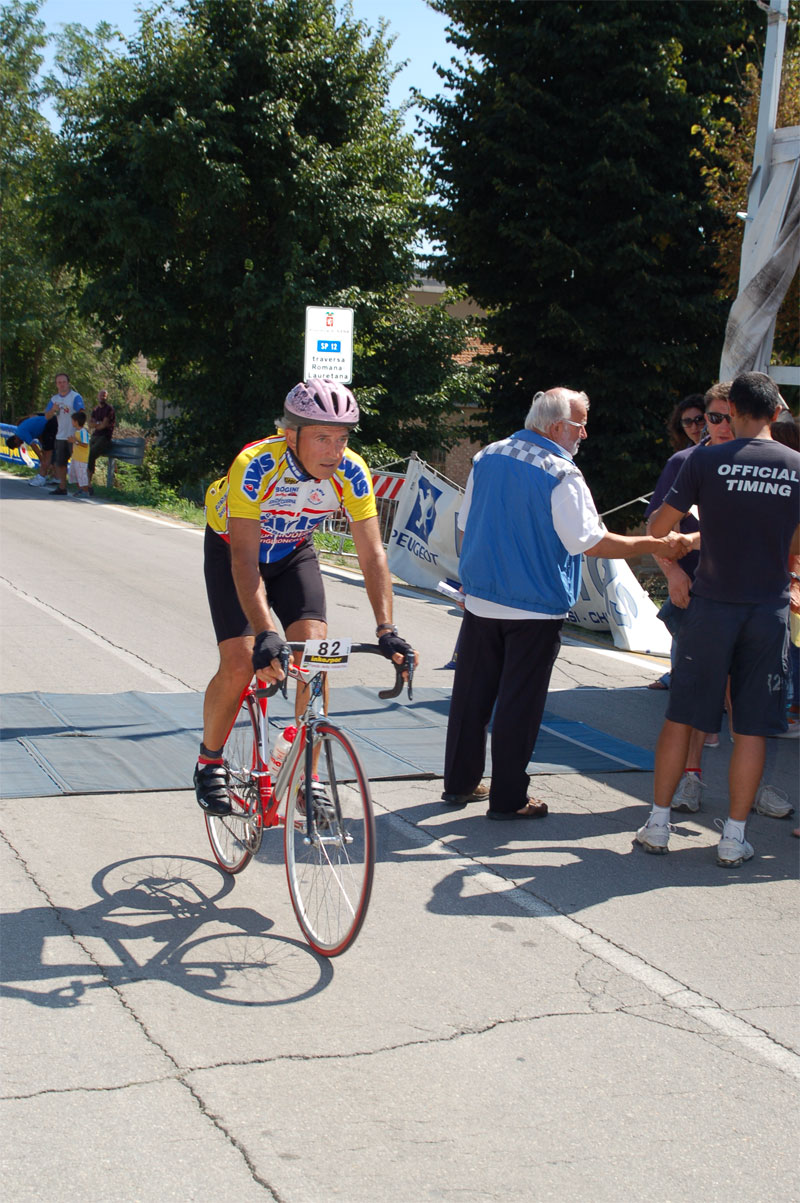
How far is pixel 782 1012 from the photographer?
4.02m

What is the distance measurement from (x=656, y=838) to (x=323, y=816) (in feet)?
6.35

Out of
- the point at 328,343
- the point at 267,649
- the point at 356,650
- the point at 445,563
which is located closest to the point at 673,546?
the point at 356,650

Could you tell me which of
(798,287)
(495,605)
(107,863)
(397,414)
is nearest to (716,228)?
(798,287)

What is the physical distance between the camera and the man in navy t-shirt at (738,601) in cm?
529

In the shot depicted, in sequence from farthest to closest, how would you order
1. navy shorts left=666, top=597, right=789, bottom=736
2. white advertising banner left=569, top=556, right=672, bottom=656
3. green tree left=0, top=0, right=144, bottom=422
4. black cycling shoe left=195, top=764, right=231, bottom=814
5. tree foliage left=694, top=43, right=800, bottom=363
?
green tree left=0, top=0, right=144, bottom=422
tree foliage left=694, top=43, right=800, bottom=363
white advertising banner left=569, top=556, right=672, bottom=656
navy shorts left=666, top=597, right=789, bottom=736
black cycling shoe left=195, top=764, right=231, bottom=814

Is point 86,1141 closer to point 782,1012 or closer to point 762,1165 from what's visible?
point 762,1165

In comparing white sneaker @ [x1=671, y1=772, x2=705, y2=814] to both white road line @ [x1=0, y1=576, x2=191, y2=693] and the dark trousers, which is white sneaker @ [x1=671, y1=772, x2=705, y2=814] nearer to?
the dark trousers

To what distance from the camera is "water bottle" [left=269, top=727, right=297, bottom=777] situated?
459 centimetres

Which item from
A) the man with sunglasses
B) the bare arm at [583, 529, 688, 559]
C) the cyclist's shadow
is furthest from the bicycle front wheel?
the man with sunglasses

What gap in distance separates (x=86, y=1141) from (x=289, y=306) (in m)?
24.9

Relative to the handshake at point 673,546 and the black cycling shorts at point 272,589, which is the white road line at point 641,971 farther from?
the handshake at point 673,546

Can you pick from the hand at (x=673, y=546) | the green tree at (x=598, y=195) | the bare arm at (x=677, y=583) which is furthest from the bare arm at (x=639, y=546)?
the green tree at (x=598, y=195)

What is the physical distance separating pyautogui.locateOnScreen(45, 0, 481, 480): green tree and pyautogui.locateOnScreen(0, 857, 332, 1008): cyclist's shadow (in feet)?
75.4

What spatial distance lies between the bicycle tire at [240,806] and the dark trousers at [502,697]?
141 cm
